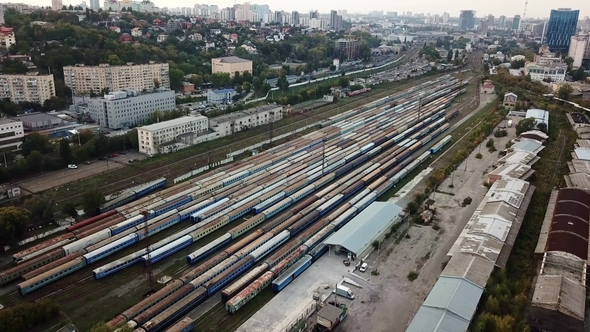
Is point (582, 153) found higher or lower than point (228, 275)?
higher

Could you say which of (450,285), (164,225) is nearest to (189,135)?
(164,225)

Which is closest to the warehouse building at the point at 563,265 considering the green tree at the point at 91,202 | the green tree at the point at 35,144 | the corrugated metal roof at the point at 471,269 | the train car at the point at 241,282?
the corrugated metal roof at the point at 471,269

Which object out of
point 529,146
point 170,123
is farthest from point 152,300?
point 529,146

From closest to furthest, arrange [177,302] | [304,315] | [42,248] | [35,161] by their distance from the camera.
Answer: [304,315] < [177,302] < [42,248] < [35,161]

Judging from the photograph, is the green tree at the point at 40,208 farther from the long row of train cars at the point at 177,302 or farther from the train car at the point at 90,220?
the long row of train cars at the point at 177,302

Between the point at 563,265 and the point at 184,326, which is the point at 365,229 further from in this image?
the point at 184,326

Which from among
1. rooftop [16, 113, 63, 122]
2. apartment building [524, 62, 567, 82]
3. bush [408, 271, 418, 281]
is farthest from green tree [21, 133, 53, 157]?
apartment building [524, 62, 567, 82]
